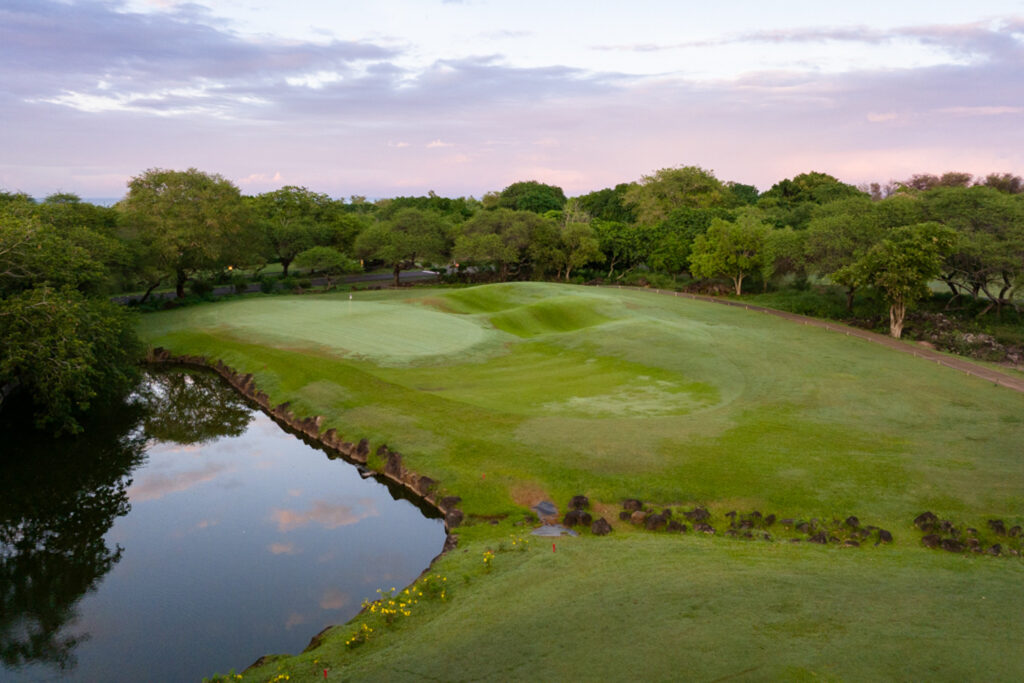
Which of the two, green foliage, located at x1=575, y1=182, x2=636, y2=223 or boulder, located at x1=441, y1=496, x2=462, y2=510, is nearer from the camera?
boulder, located at x1=441, y1=496, x2=462, y2=510

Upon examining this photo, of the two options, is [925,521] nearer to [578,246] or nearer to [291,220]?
[578,246]

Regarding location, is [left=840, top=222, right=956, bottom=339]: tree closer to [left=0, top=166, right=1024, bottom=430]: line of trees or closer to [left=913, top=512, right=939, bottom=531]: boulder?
[left=0, top=166, right=1024, bottom=430]: line of trees

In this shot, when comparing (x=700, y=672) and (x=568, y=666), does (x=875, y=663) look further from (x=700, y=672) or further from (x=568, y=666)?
(x=568, y=666)

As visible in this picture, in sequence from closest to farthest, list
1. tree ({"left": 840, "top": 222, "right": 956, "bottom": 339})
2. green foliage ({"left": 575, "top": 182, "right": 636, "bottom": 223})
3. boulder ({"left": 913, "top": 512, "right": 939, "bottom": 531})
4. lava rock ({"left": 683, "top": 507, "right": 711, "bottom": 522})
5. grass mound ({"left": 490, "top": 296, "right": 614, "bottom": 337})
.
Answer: boulder ({"left": 913, "top": 512, "right": 939, "bottom": 531}), lava rock ({"left": 683, "top": 507, "right": 711, "bottom": 522}), tree ({"left": 840, "top": 222, "right": 956, "bottom": 339}), grass mound ({"left": 490, "top": 296, "right": 614, "bottom": 337}), green foliage ({"left": 575, "top": 182, "right": 636, "bottom": 223})

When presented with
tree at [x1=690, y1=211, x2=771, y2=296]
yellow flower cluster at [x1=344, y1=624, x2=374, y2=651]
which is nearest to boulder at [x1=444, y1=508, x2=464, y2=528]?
yellow flower cluster at [x1=344, y1=624, x2=374, y2=651]

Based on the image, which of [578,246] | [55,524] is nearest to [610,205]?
[578,246]

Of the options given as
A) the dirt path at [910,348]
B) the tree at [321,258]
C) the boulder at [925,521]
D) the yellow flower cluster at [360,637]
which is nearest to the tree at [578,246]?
the dirt path at [910,348]

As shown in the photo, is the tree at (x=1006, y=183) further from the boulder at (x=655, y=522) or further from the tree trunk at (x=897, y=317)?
the boulder at (x=655, y=522)
